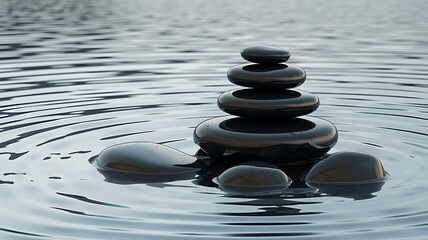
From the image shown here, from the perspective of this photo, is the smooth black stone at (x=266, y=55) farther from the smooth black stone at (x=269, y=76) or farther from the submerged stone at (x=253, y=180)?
the submerged stone at (x=253, y=180)

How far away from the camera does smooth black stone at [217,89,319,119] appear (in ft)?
33.4

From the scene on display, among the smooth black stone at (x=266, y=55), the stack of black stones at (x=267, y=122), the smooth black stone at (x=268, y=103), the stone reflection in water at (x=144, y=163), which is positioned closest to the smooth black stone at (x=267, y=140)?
the stack of black stones at (x=267, y=122)

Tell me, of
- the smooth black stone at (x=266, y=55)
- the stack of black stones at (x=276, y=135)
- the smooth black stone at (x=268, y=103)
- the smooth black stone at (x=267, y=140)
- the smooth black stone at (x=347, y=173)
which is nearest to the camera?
the smooth black stone at (x=347, y=173)

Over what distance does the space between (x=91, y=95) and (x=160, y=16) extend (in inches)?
934

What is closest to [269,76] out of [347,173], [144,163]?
[347,173]

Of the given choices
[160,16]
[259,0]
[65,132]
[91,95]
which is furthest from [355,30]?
[259,0]

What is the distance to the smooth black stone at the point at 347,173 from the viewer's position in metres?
9.22

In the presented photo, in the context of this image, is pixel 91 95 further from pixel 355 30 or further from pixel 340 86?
pixel 355 30

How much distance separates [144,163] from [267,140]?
1.38 metres

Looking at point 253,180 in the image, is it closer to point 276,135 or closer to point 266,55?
point 276,135

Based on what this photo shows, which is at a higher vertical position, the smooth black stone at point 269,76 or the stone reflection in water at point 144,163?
the smooth black stone at point 269,76

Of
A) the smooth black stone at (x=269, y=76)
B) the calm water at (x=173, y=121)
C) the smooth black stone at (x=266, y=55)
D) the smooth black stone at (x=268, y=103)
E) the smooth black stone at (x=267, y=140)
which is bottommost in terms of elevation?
the calm water at (x=173, y=121)

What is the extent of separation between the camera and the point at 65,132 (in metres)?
11.7

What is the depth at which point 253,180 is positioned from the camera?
9117 millimetres
